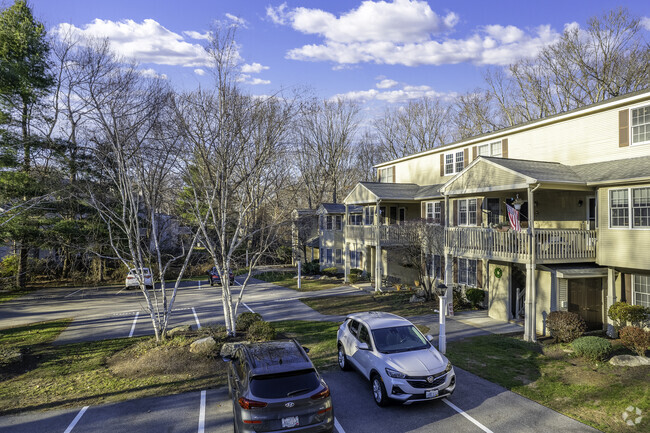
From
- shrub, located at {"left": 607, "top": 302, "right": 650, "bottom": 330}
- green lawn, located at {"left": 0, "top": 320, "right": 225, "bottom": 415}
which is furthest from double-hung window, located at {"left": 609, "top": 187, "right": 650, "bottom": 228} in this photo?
green lawn, located at {"left": 0, "top": 320, "right": 225, "bottom": 415}

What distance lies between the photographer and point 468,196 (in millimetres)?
21234

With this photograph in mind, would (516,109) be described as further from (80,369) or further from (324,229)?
(80,369)

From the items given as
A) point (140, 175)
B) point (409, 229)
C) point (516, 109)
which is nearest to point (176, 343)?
point (140, 175)

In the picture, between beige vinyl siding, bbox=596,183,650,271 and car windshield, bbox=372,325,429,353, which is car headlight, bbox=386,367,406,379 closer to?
car windshield, bbox=372,325,429,353

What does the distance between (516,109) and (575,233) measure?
31.5 m

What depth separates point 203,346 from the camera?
12695mm

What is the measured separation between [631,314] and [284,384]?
13102mm

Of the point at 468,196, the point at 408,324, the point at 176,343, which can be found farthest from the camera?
the point at 468,196

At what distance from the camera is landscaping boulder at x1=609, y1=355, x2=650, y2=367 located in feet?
36.6

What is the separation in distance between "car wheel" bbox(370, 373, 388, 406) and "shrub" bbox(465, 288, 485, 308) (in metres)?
11.8

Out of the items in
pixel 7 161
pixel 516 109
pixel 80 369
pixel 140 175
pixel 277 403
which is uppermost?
pixel 516 109

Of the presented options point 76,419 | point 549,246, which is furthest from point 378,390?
point 549,246

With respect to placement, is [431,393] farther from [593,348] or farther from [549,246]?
[549,246]

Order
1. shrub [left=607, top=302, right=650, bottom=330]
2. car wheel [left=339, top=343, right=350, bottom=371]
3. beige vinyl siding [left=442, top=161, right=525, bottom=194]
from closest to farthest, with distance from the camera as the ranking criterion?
car wheel [left=339, top=343, right=350, bottom=371], shrub [left=607, top=302, right=650, bottom=330], beige vinyl siding [left=442, top=161, right=525, bottom=194]
